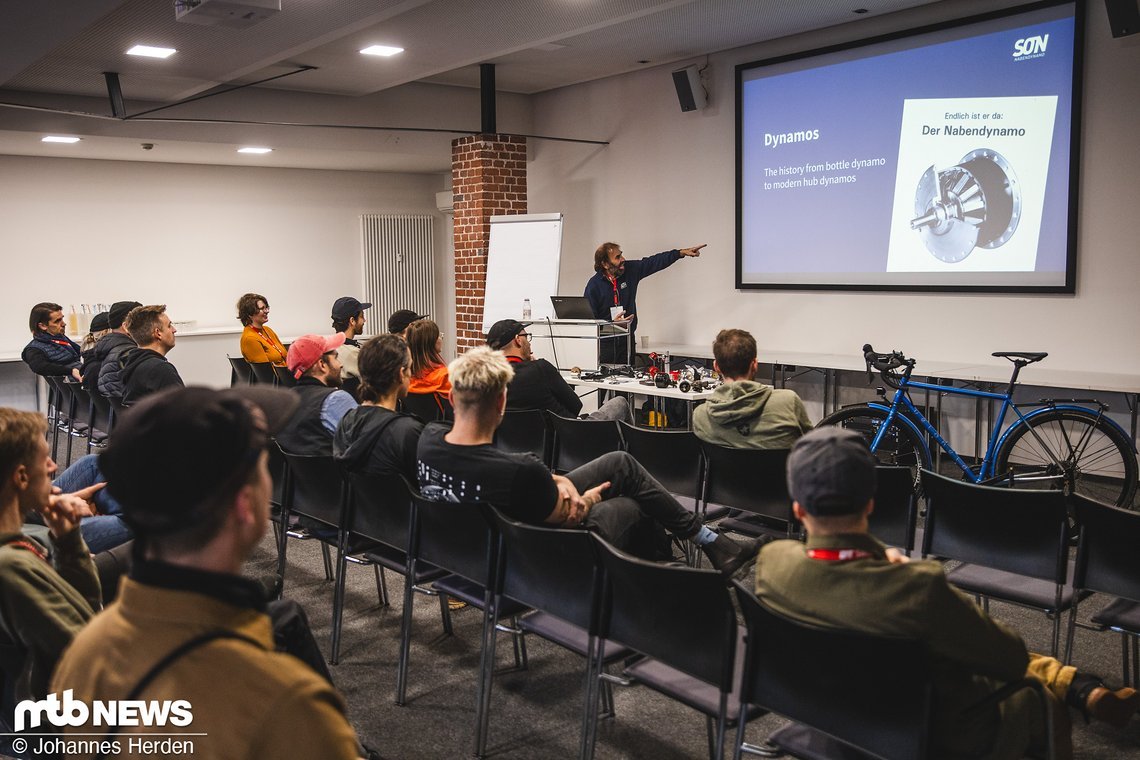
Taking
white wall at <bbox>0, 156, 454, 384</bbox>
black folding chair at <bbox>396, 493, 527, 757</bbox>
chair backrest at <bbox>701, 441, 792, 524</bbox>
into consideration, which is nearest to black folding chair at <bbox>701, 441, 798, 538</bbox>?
chair backrest at <bbox>701, 441, 792, 524</bbox>

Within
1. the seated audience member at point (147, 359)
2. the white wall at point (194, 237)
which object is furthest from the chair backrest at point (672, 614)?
the white wall at point (194, 237)

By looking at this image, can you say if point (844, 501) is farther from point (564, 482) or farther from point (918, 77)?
point (918, 77)

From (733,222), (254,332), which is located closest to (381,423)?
(254,332)

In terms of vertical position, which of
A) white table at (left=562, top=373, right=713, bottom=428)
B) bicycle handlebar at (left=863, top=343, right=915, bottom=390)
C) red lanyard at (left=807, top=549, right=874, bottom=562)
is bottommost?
white table at (left=562, top=373, right=713, bottom=428)

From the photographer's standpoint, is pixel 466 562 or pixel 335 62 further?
pixel 335 62

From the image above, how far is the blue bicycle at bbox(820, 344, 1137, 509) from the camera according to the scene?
17.0 ft

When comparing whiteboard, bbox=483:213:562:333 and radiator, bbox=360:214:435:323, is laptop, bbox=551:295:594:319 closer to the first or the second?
whiteboard, bbox=483:213:562:333

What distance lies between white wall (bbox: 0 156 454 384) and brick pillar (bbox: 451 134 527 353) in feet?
8.12

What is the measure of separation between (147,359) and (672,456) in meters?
3.18

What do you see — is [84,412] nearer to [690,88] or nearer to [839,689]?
[690,88]

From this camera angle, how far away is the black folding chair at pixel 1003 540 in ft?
9.60

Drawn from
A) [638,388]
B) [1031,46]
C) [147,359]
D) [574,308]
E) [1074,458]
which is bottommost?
[1074,458]

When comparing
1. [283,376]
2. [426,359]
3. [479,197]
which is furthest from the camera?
[479,197]

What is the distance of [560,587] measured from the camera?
9.07 feet
